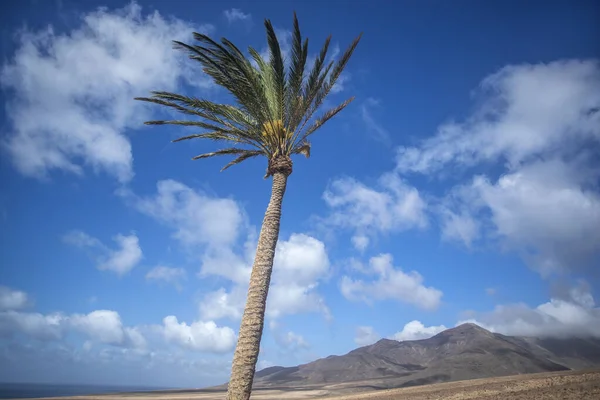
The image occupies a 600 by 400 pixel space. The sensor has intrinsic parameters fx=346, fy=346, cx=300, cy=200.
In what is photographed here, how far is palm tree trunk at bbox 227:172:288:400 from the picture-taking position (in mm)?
9227

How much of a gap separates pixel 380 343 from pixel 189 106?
187616 mm

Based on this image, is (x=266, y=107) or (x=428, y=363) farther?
(x=428, y=363)

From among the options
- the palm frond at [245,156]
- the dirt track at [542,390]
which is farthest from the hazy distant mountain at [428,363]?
the palm frond at [245,156]

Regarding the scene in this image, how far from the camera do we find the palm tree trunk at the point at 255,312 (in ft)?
30.3

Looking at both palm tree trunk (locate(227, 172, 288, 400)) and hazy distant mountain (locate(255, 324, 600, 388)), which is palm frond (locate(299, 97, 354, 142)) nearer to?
palm tree trunk (locate(227, 172, 288, 400))

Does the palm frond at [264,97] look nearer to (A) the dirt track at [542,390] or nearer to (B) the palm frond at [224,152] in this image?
(B) the palm frond at [224,152]

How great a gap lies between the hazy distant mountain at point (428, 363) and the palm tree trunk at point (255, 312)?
261ft

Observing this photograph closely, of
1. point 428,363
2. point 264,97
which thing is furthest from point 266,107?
point 428,363

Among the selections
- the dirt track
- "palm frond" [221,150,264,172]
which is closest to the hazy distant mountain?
the dirt track

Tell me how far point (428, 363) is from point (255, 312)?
162192 mm

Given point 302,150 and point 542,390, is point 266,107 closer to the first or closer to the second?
point 302,150

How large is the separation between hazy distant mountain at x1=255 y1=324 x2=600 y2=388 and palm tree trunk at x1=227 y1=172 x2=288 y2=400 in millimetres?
79604

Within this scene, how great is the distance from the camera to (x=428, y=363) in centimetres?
14688

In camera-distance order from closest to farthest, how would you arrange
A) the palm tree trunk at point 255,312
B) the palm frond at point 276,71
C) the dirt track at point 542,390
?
the palm tree trunk at point 255,312 → the palm frond at point 276,71 → the dirt track at point 542,390
